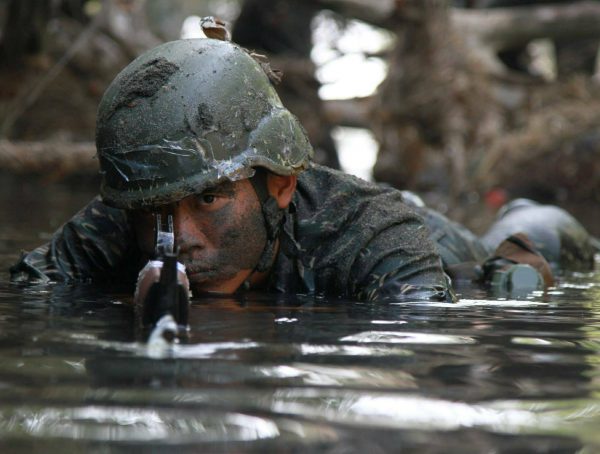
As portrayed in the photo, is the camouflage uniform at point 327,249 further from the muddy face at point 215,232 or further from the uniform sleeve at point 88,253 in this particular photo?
the muddy face at point 215,232

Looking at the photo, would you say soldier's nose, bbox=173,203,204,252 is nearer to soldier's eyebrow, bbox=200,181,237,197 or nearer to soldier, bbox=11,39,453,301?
soldier, bbox=11,39,453,301

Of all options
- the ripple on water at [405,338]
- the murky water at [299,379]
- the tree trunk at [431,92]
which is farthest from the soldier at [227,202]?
the tree trunk at [431,92]

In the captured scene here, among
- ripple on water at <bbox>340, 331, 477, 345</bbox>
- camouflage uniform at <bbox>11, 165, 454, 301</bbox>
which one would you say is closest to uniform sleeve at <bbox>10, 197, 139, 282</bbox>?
camouflage uniform at <bbox>11, 165, 454, 301</bbox>

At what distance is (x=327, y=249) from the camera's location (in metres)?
4.71

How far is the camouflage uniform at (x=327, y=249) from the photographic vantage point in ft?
15.0

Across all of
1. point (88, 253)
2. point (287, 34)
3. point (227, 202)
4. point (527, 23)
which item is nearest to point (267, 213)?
point (227, 202)

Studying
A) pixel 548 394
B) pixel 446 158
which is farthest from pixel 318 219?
pixel 446 158

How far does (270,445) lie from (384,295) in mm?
2306

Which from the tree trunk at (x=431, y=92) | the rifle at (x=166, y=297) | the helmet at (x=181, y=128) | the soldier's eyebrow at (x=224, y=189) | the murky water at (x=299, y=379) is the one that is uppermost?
the tree trunk at (x=431, y=92)

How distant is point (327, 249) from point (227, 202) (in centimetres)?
60

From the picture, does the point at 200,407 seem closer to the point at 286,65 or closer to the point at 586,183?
the point at 286,65

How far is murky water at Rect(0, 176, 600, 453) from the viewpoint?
236cm

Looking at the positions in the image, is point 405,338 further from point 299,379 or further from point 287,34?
point 287,34

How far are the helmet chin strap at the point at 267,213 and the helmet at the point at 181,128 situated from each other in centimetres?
10
